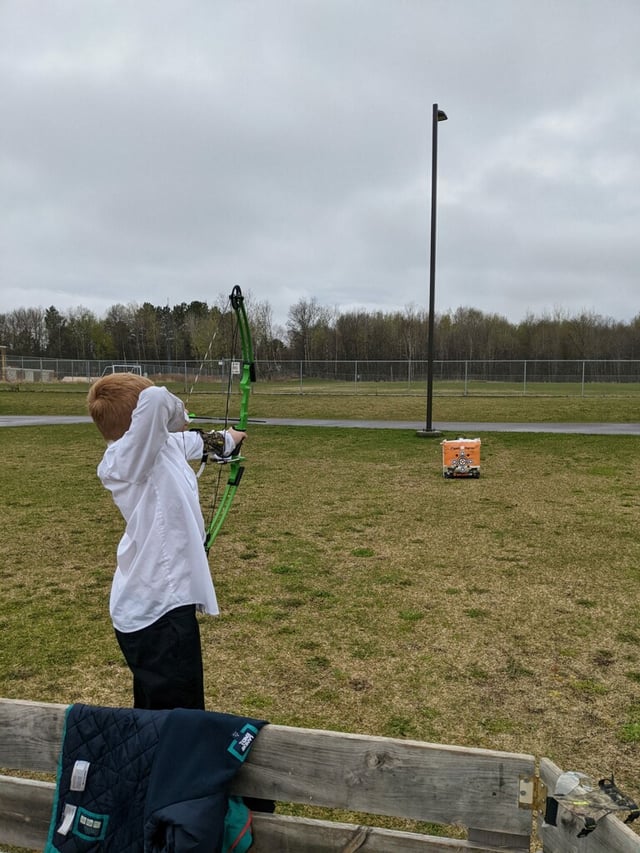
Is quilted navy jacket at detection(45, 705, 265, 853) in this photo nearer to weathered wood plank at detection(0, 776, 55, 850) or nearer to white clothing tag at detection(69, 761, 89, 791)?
white clothing tag at detection(69, 761, 89, 791)

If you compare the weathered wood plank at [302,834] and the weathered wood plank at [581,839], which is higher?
the weathered wood plank at [581,839]

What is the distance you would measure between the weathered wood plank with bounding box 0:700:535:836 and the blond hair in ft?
4.18

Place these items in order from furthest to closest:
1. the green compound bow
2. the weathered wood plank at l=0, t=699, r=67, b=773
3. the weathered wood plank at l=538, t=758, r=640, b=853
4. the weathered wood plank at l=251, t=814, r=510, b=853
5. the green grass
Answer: the green grass → the green compound bow → the weathered wood plank at l=0, t=699, r=67, b=773 → the weathered wood plank at l=251, t=814, r=510, b=853 → the weathered wood plank at l=538, t=758, r=640, b=853

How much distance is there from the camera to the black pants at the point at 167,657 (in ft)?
8.34

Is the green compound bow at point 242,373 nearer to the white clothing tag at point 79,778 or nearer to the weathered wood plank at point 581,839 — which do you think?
the white clothing tag at point 79,778

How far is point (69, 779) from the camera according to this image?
212 cm

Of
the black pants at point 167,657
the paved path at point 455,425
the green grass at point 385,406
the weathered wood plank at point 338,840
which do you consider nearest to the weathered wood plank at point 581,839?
the weathered wood plank at point 338,840

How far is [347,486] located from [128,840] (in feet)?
30.6

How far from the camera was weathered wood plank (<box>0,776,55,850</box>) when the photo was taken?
2.28 metres

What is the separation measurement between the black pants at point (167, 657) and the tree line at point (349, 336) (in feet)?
256

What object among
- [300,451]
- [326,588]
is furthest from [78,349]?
[326,588]

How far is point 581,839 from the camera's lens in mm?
1901

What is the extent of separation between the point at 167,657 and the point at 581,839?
1496 millimetres

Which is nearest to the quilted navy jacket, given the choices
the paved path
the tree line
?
the paved path
